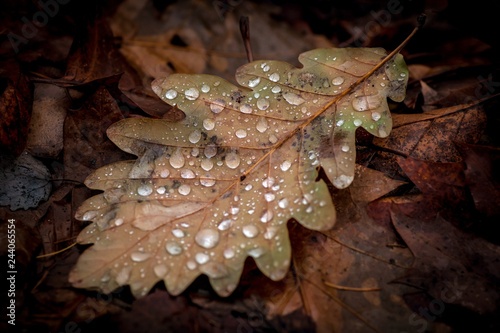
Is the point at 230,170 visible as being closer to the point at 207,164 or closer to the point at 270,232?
the point at 207,164

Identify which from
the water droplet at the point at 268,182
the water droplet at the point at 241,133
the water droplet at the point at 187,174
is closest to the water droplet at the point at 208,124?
the water droplet at the point at 241,133

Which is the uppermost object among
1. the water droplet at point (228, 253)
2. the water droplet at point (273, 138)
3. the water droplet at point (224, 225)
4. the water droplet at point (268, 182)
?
the water droplet at point (273, 138)

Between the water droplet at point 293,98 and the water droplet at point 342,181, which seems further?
the water droplet at point 293,98

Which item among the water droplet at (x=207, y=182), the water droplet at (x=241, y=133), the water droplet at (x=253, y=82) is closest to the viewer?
the water droplet at (x=207, y=182)

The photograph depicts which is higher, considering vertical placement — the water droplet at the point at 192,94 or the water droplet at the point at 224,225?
the water droplet at the point at 192,94

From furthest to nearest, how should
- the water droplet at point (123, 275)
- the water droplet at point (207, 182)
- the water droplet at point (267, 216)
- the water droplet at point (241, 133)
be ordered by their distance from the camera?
1. the water droplet at point (241, 133)
2. the water droplet at point (207, 182)
3. the water droplet at point (267, 216)
4. the water droplet at point (123, 275)

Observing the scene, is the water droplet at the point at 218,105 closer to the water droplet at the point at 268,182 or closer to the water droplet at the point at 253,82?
the water droplet at the point at 253,82

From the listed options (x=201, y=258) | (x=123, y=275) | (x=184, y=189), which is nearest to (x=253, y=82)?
(x=184, y=189)

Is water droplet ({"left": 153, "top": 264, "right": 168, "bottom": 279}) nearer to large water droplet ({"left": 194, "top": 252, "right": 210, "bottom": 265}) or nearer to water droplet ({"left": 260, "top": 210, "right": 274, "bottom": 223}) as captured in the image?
large water droplet ({"left": 194, "top": 252, "right": 210, "bottom": 265})
